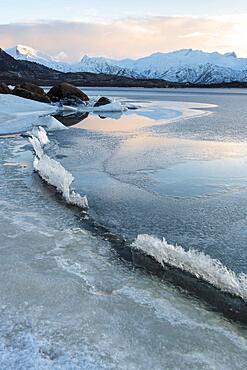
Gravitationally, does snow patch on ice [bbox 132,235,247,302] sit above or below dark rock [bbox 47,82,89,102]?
below

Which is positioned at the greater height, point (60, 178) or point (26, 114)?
point (60, 178)

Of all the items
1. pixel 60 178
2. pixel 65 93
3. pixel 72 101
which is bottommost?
pixel 72 101

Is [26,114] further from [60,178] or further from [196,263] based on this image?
[196,263]

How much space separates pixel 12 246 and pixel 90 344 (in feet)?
7.93

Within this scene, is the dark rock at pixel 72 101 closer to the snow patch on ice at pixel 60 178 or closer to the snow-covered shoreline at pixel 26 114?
the snow-covered shoreline at pixel 26 114

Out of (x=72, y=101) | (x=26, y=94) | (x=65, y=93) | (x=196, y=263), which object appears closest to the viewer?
(x=196, y=263)

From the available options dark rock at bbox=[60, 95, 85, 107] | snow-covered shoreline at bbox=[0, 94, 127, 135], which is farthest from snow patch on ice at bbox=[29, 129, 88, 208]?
dark rock at bbox=[60, 95, 85, 107]

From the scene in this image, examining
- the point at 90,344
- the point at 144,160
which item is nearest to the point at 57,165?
the point at 144,160

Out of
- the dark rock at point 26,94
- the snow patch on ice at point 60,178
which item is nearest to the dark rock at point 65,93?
the dark rock at point 26,94

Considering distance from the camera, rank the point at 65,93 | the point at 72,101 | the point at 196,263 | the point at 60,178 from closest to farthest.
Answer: the point at 196,263
the point at 60,178
the point at 72,101
the point at 65,93

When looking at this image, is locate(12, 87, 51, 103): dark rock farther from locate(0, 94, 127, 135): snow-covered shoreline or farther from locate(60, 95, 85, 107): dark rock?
locate(0, 94, 127, 135): snow-covered shoreline

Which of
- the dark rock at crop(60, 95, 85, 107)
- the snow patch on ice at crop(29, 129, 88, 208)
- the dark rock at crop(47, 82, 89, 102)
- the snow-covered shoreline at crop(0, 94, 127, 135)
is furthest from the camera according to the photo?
the dark rock at crop(47, 82, 89, 102)

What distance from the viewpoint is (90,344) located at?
11.1 feet

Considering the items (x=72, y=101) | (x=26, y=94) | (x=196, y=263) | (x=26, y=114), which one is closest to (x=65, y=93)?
(x=72, y=101)
